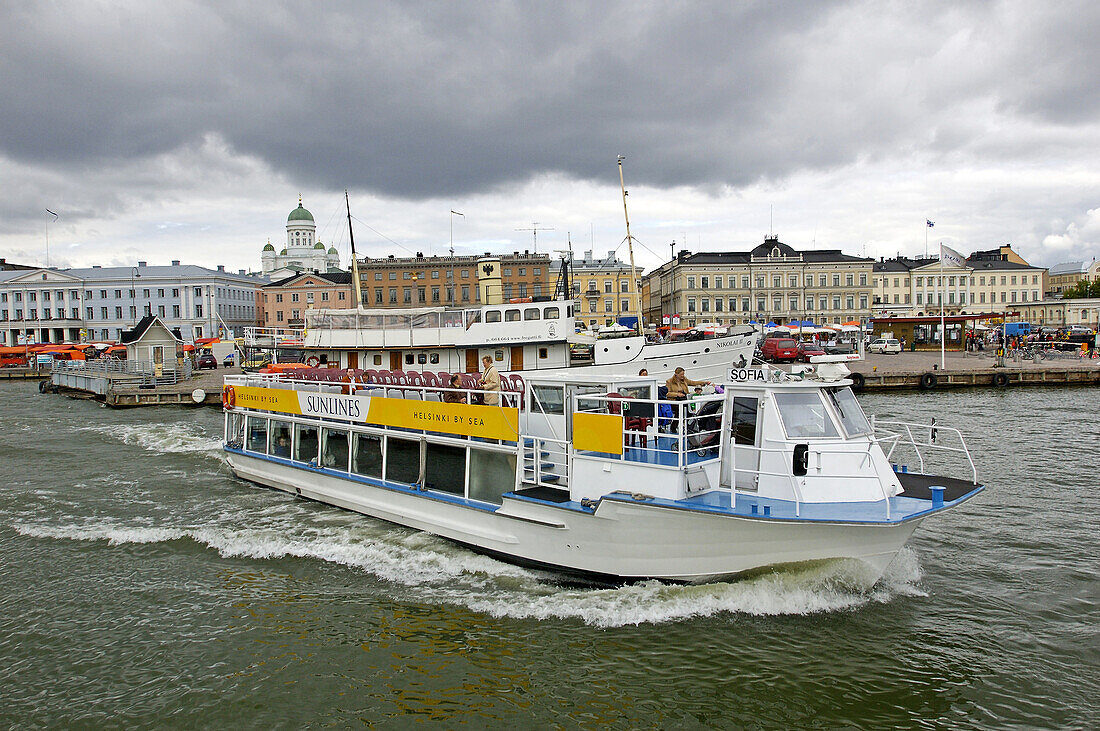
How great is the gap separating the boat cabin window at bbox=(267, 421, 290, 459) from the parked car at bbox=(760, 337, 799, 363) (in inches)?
1588

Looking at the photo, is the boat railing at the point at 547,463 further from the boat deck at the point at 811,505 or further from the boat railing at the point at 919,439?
the boat railing at the point at 919,439

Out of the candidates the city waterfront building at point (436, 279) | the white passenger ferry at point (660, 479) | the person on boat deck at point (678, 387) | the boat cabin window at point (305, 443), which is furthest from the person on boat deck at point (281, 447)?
the city waterfront building at point (436, 279)

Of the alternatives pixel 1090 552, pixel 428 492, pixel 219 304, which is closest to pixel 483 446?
pixel 428 492

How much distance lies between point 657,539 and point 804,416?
9.64ft

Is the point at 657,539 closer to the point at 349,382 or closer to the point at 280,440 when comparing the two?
the point at 349,382

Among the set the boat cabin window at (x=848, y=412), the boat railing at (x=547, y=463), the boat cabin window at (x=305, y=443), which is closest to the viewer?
the boat cabin window at (x=848, y=412)

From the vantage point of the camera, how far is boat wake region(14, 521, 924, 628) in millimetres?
10031

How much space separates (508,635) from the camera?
9867 mm

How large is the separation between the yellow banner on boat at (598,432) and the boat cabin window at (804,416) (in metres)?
2.49

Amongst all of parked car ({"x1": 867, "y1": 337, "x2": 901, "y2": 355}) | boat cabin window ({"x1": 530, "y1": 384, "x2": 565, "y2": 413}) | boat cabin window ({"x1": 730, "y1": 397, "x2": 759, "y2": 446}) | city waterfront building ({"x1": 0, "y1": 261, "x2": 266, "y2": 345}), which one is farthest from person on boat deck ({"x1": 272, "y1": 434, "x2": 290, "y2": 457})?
city waterfront building ({"x1": 0, "y1": 261, "x2": 266, "y2": 345})

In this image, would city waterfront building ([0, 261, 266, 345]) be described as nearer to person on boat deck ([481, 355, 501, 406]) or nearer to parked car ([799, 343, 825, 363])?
parked car ([799, 343, 825, 363])

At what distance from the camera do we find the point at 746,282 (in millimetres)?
96125

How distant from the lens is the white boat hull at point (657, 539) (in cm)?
959

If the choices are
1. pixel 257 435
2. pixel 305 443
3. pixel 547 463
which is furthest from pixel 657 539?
pixel 257 435
